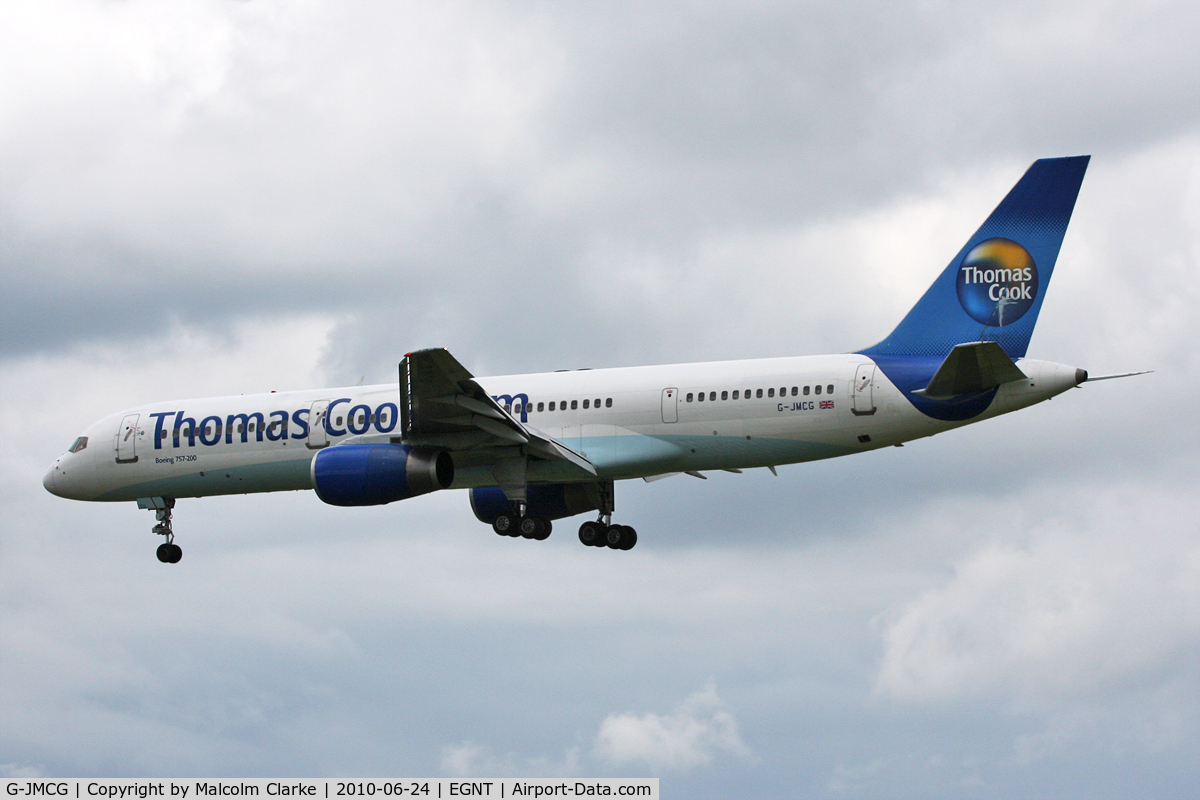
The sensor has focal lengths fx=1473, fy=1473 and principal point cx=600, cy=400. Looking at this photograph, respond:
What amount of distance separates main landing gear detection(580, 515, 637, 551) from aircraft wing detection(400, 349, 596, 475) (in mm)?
3277

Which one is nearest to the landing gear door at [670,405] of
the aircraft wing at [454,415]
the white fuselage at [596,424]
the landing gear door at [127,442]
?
the white fuselage at [596,424]

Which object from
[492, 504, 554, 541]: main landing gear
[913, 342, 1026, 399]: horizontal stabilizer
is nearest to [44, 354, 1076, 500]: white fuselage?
[913, 342, 1026, 399]: horizontal stabilizer

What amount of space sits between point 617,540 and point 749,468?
15.9ft

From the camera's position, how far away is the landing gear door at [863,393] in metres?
31.5

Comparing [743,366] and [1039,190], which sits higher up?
[1039,190]

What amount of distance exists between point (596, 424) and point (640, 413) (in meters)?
1.19

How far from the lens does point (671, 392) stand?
33.6m

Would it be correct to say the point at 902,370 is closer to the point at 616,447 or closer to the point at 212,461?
the point at 616,447

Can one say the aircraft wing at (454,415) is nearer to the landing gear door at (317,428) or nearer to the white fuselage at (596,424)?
the white fuselage at (596,424)

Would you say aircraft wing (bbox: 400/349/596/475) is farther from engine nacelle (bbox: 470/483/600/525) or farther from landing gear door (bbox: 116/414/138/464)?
landing gear door (bbox: 116/414/138/464)

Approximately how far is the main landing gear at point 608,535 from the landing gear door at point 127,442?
11.8 metres


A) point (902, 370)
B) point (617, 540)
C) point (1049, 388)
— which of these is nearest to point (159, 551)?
point (617, 540)

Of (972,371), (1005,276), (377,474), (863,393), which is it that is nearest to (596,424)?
(377,474)

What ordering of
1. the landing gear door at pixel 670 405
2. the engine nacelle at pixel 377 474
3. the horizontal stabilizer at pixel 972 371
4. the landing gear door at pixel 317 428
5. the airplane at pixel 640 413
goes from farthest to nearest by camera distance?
the landing gear door at pixel 317 428, the landing gear door at pixel 670 405, the engine nacelle at pixel 377 474, the airplane at pixel 640 413, the horizontal stabilizer at pixel 972 371
